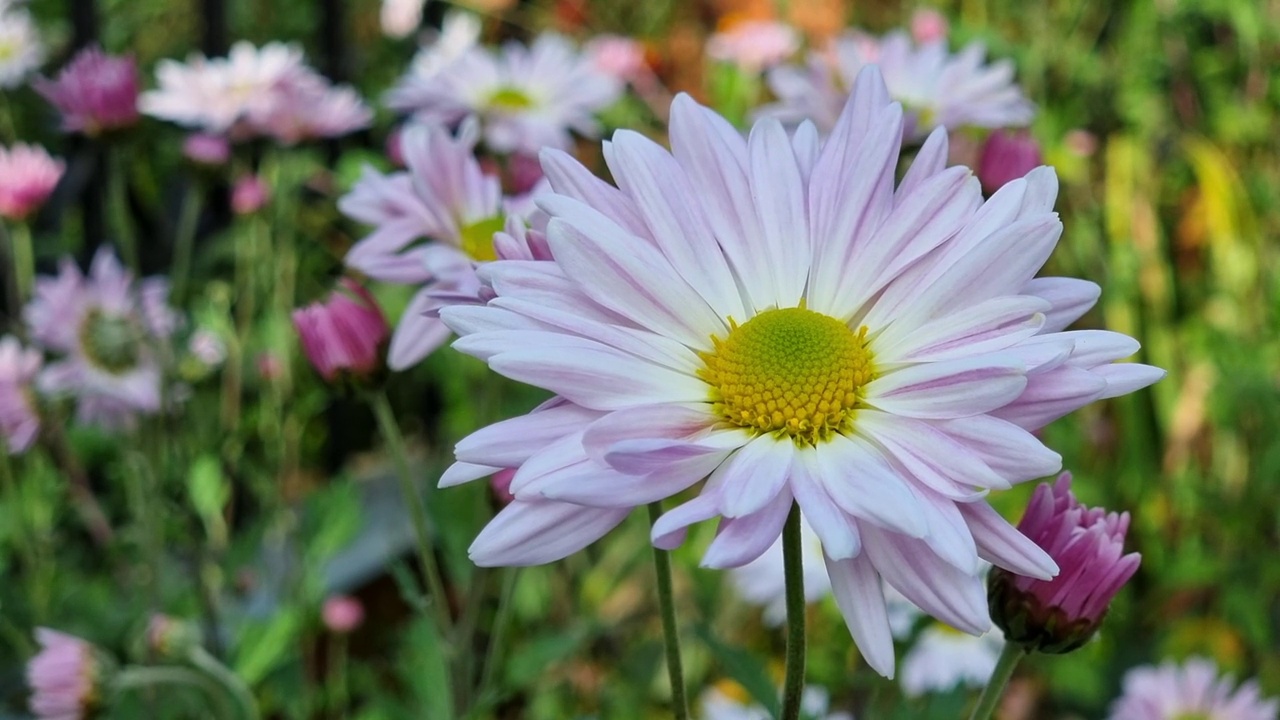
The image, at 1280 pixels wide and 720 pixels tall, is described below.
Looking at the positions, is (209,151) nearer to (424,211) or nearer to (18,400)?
(18,400)

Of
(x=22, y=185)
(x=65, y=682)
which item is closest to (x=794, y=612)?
(x=65, y=682)

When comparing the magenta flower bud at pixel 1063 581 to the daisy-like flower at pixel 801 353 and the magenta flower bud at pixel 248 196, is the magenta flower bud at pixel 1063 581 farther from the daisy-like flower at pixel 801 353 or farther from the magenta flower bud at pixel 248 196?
the magenta flower bud at pixel 248 196

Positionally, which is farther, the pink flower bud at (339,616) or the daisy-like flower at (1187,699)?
the pink flower bud at (339,616)

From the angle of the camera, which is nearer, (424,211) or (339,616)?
(424,211)

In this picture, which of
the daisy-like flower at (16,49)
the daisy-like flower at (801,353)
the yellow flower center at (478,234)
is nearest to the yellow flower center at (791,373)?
the daisy-like flower at (801,353)

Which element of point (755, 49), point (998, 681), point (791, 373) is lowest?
point (998, 681)

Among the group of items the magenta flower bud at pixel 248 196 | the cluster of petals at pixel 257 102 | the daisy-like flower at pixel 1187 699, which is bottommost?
the daisy-like flower at pixel 1187 699
